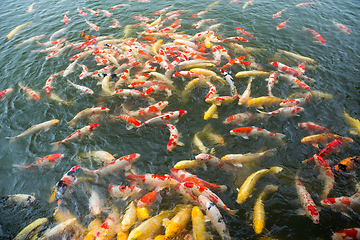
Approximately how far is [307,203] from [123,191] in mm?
3801

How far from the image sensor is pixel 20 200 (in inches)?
177

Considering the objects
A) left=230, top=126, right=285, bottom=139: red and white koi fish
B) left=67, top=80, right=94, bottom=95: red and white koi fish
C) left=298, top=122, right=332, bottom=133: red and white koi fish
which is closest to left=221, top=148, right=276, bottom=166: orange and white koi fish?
left=230, top=126, right=285, bottom=139: red and white koi fish

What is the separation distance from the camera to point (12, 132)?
19.8ft

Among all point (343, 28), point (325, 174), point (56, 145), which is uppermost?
point (343, 28)

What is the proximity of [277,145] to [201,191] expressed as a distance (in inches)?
98.3

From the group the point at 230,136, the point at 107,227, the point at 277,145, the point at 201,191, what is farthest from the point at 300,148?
the point at 107,227

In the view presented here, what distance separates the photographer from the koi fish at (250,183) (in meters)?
4.20

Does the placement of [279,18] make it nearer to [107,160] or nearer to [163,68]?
→ [163,68]

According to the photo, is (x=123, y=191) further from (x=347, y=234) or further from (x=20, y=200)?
(x=347, y=234)

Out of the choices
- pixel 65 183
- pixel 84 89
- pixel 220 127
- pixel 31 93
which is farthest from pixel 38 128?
pixel 220 127

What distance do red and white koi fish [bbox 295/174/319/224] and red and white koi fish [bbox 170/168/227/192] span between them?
1.56 meters

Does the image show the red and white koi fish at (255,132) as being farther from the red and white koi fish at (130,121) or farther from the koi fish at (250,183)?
the red and white koi fish at (130,121)

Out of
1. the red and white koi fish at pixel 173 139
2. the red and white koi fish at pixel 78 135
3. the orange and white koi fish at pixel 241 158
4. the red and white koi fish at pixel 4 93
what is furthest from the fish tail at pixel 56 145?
the orange and white koi fish at pixel 241 158

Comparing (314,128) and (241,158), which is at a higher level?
(314,128)
